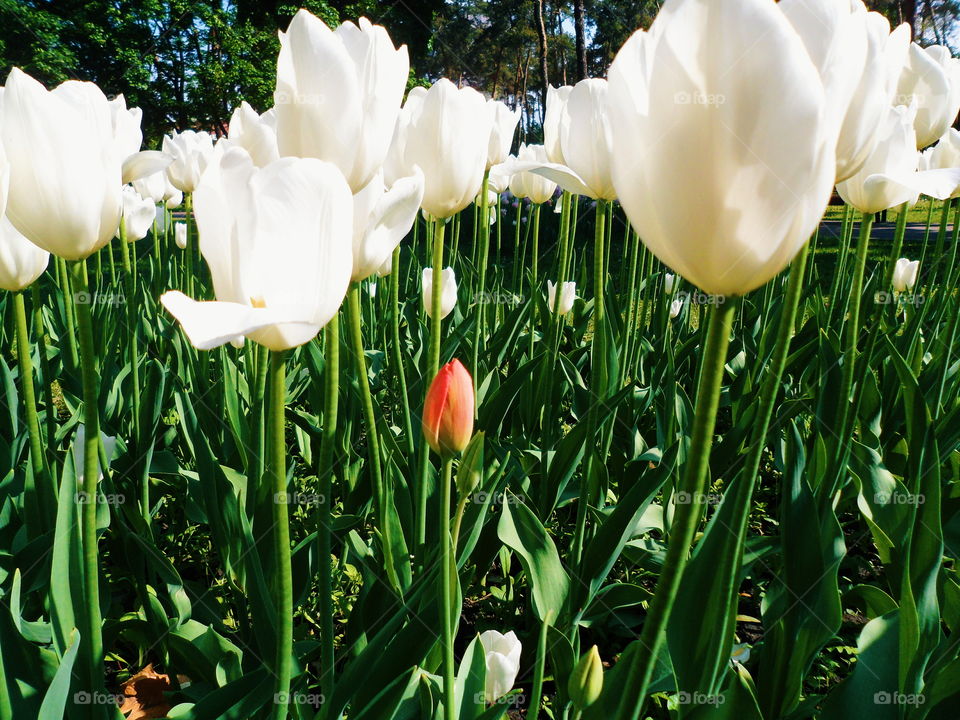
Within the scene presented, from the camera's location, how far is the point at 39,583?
124 cm

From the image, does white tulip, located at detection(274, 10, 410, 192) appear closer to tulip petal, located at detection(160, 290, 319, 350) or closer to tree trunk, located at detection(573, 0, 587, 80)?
tulip petal, located at detection(160, 290, 319, 350)

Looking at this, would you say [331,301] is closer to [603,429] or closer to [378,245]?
[378,245]

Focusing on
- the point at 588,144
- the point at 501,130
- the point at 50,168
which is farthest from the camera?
the point at 501,130

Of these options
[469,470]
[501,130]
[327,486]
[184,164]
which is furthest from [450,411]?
[184,164]

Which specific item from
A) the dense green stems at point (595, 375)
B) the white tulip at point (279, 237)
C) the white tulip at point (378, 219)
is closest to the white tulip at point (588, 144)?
the dense green stems at point (595, 375)

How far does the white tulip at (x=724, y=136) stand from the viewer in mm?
429

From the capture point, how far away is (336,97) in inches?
30.0

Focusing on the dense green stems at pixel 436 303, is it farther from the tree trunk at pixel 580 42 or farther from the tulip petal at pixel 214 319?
the tree trunk at pixel 580 42

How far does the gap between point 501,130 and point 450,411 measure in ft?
Result: 4.45

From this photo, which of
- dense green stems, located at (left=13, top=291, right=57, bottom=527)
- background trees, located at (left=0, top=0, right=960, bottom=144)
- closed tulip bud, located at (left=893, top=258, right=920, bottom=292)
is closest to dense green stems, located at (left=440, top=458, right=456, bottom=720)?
dense green stems, located at (left=13, top=291, right=57, bottom=527)

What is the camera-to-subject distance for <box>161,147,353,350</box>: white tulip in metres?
0.60

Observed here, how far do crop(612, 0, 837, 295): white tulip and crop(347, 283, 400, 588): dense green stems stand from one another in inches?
19.8

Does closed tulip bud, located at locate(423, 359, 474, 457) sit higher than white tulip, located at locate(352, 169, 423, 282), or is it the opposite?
white tulip, located at locate(352, 169, 423, 282)

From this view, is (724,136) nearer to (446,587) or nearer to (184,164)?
Result: (446,587)
